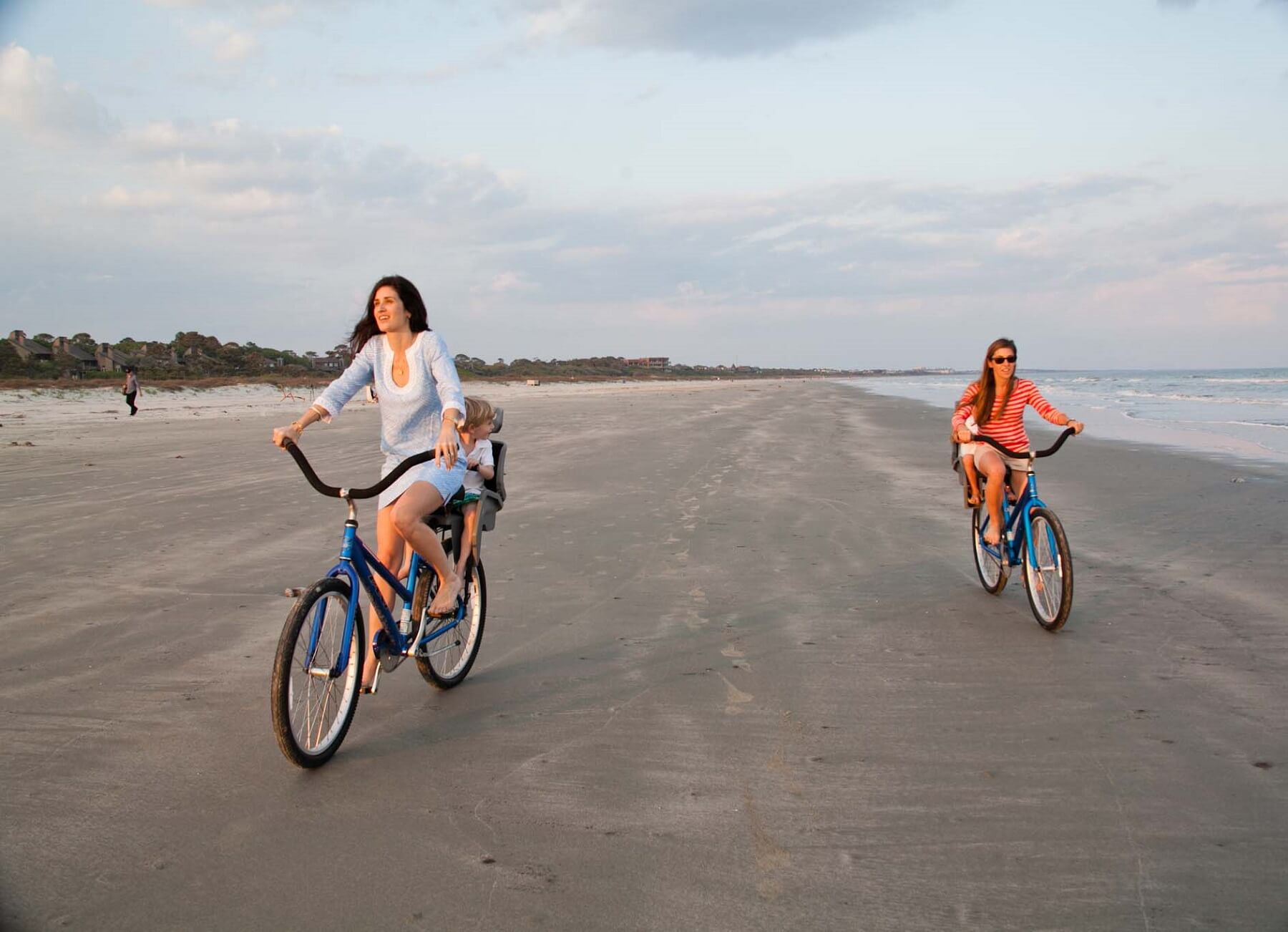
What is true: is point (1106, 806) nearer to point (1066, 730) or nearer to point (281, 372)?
point (1066, 730)

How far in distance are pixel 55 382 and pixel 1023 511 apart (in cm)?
4491

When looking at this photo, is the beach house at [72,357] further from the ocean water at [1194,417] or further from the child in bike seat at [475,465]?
the child in bike seat at [475,465]

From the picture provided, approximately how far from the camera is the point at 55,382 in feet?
134

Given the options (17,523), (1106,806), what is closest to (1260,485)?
(1106,806)

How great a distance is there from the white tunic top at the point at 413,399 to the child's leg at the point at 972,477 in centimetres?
387

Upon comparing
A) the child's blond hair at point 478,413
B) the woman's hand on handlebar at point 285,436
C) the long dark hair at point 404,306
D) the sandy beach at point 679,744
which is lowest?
the sandy beach at point 679,744

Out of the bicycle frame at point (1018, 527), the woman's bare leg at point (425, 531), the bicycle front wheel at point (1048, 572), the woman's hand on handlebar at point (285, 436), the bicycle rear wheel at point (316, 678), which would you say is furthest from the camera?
the bicycle frame at point (1018, 527)

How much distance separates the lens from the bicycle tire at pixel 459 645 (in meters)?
4.49

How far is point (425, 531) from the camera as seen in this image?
417 cm

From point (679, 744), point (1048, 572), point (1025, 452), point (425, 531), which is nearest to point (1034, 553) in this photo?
point (1048, 572)

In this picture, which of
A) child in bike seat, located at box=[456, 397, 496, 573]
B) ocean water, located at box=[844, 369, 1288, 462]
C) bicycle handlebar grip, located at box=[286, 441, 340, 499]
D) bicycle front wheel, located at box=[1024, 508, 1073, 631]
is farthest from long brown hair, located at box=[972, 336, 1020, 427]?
ocean water, located at box=[844, 369, 1288, 462]

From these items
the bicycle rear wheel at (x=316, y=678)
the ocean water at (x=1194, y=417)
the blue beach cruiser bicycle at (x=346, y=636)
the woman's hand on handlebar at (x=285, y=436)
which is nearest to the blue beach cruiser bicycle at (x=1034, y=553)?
the blue beach cruiser bicycle at (x=346, y=636)

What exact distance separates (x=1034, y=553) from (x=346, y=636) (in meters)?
4.29

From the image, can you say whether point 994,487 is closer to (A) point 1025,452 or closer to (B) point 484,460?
(A) point 1025,452
